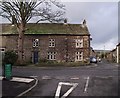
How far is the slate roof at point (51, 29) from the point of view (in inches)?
2244

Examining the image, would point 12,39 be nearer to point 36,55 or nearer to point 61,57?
point 36,55

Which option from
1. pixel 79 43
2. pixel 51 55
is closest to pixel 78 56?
pixel 79 43

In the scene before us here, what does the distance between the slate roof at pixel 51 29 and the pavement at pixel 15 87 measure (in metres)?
36.6

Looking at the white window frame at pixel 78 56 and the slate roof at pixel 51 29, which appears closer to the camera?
the white window frame at pixel 78 56

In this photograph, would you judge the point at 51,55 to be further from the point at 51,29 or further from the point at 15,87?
the point at 15,87

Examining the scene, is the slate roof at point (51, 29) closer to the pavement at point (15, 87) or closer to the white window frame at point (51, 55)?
the white window frame at point (51, 55)

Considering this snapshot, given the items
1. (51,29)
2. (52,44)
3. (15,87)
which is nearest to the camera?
(15,87)

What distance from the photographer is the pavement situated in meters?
15.6

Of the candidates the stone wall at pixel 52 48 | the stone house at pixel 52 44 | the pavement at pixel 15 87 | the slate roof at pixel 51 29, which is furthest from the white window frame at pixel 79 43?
the pavement at pixel 15 87

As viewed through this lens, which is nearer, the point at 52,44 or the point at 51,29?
the point at 52,44

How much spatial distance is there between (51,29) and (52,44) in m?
3.73

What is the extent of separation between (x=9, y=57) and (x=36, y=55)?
12.5 meters

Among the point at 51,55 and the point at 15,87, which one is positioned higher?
the point at 51,55

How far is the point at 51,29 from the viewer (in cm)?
5819
